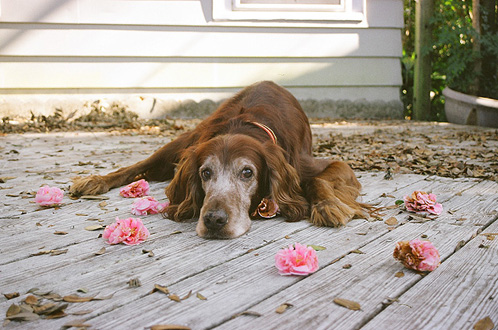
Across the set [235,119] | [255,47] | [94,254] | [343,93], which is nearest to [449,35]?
[343,93]

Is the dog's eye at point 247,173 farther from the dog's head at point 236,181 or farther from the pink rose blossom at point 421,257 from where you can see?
the pink rose blossom at point 421,257

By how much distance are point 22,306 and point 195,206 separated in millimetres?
1162

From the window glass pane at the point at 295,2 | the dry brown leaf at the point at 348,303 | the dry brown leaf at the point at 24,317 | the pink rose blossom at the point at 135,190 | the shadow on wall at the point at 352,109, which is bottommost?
the shadow on wall at the point at 352,109

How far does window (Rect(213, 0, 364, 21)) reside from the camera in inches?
269

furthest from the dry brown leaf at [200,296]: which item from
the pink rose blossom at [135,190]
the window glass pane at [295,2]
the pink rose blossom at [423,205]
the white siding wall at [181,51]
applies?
the window glass pane at [295,2]

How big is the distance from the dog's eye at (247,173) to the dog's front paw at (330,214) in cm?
34

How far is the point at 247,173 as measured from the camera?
2346mm

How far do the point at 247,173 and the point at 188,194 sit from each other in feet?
1.17

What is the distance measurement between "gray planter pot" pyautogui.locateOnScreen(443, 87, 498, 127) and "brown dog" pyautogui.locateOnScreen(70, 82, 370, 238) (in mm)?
4075

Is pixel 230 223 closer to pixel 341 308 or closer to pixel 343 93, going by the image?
pixel 341 308

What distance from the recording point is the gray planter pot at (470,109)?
6.22 m

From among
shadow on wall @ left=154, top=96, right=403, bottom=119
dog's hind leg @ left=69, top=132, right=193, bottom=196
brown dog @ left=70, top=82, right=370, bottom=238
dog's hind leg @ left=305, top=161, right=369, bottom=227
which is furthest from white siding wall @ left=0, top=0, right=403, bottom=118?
dog's hind leg @ left=305, top=161, right=369, bottom=227

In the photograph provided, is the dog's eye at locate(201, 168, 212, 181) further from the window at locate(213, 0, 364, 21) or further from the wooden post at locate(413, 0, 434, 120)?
the wooden post at locate(413, 0, 434, 120)

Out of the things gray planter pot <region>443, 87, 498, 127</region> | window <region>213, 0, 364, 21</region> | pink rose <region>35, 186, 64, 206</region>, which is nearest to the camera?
pink rose <region>35, 186, 64, 206</region>
